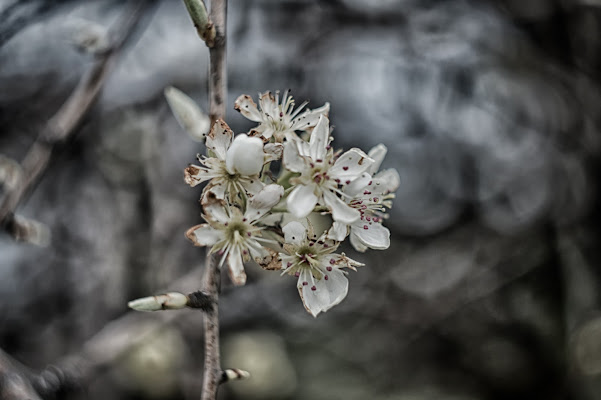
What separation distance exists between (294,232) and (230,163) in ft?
0.57

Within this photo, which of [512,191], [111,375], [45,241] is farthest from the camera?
[512,191]

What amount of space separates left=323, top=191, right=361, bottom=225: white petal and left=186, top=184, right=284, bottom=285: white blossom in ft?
0.30

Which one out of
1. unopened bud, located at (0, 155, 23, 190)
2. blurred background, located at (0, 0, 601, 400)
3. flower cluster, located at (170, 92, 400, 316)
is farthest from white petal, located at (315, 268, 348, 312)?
blurred background, located at (0, 0, 601, 400)

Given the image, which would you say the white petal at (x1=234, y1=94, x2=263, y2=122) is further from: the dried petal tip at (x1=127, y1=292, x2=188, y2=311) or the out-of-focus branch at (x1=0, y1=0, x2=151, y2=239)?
the out-of-focus branch at (x1=0, y1=0, x2=151, y2=239)

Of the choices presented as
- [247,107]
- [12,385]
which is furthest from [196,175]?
[12,385]

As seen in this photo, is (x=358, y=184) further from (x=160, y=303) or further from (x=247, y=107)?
(x=160, y=303)

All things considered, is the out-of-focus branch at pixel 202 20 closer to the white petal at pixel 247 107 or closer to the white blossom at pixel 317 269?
the white petal at pixel 247 107

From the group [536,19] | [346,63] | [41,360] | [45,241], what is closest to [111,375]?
[41,360]

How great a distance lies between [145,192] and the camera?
2.99m

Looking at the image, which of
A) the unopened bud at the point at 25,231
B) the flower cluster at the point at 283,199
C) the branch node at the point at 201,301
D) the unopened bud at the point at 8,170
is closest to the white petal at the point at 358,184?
the flower cluster at the point at 283,199

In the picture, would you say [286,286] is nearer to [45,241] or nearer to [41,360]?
[41,360]

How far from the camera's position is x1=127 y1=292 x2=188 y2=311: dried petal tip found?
78cm

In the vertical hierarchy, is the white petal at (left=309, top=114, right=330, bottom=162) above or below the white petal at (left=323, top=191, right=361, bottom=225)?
above

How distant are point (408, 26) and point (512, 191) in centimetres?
155
